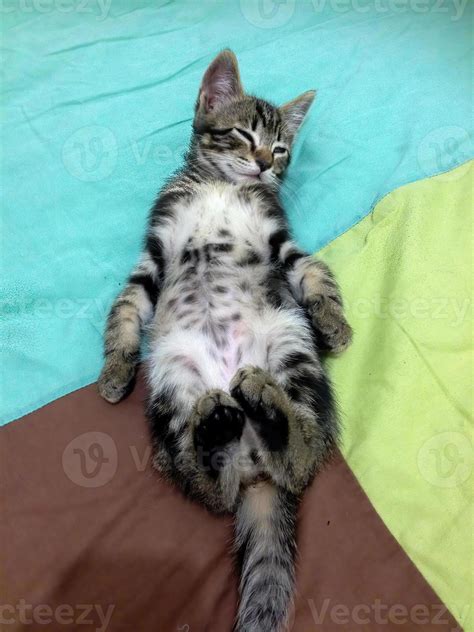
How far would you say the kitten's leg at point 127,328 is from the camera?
131 cm

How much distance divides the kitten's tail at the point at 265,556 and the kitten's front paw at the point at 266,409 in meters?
0.15

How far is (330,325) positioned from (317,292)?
0.37ft

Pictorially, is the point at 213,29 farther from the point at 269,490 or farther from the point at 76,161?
the point at 269,490

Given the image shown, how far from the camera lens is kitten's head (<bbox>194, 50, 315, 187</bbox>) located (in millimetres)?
1638

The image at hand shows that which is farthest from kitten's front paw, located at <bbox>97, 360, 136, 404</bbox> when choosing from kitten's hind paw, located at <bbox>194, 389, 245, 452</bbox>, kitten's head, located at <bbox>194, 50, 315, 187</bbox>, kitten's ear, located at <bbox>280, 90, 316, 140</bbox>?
kitten's ear, located at <bbox>280, 90, 316, 140</bbox>

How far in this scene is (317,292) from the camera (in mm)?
1388

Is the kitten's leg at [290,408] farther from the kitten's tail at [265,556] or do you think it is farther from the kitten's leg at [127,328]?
the kitten's leg at [127,328]

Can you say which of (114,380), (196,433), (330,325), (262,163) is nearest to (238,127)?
(262,163)

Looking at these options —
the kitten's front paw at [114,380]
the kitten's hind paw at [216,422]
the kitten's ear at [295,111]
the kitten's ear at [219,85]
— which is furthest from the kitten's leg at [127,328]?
the kitten's ear at [295,111]

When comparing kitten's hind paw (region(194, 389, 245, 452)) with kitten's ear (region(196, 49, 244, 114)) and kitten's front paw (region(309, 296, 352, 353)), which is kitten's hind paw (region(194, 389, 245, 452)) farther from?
kitten's ear (region(196, 49, 244, 114))

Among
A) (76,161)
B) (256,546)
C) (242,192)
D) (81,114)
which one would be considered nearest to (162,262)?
(242,192)

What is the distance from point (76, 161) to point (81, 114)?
217mm

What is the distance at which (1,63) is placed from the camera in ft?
6.04

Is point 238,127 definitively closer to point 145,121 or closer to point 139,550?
point 145,121
